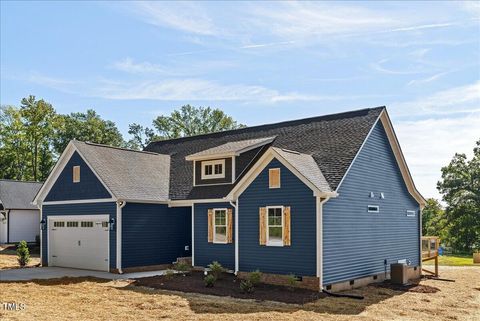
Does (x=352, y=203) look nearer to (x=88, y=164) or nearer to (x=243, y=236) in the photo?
(x=243, y=236)

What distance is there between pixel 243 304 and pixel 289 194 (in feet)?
15.0

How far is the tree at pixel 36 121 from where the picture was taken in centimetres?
5709

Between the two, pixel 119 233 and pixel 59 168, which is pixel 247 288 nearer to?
pixel 119 233

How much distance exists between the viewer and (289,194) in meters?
17.3

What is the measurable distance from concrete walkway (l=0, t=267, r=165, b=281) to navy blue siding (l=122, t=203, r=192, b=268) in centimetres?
86

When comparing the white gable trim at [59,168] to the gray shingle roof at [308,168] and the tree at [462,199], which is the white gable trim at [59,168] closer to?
the gray shingle roof at [308,168]

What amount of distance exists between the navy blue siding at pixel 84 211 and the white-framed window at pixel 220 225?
428 centimetres

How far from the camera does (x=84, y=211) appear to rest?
892 inches

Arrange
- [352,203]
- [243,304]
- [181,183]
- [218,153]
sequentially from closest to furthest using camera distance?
[243,304]
[352,203]
[218,153]
[181,183]

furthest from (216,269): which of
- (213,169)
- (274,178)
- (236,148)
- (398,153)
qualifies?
(398,153)

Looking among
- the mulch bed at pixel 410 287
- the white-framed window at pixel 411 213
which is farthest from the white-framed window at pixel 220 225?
the white-framed window at pixel 411 213

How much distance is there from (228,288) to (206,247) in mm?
3955

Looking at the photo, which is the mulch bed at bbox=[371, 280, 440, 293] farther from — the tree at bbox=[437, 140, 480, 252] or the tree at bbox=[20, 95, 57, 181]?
the tree at bbox=[20, 95, 57, 181]

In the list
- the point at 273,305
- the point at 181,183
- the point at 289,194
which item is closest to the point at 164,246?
the point at 181,183
